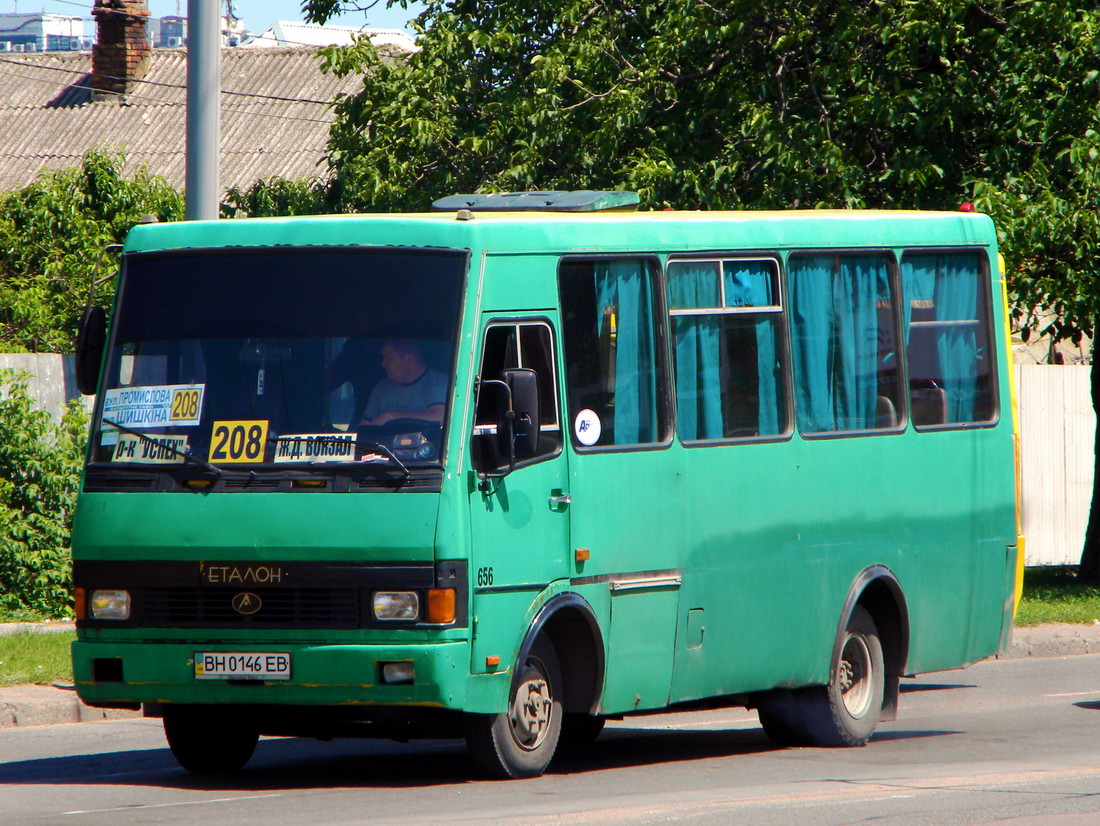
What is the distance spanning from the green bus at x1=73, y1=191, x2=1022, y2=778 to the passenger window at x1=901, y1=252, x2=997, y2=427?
2.63 ft

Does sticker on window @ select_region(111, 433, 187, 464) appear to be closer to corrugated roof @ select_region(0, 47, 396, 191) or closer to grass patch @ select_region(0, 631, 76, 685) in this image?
grass patch @ select_region(0, 631, 76, 685)

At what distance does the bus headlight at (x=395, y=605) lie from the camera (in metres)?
8.22

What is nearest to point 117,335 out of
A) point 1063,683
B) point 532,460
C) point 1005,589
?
point 532,460

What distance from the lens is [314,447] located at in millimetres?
8391

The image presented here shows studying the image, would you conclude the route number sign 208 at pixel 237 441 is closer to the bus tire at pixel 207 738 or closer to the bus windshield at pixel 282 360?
the bus windshield at pixel 282 360

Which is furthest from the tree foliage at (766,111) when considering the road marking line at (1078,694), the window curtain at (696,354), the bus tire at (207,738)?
the bus tire at (207,738)

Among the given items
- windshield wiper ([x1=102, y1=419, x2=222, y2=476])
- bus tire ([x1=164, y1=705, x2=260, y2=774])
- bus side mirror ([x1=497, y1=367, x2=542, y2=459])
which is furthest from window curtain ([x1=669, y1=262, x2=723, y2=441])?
bus tire ([x1=164, y1=705, x2=260, y2=774])

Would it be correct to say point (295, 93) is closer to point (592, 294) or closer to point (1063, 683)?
point (1063, 683)

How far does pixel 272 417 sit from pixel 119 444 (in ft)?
2.63

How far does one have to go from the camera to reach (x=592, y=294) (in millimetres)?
9211

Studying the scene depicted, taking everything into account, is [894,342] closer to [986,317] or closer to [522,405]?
[986,317]

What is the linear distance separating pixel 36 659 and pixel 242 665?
5.16 metres

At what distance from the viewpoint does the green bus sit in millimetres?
8305

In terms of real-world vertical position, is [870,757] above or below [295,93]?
below
